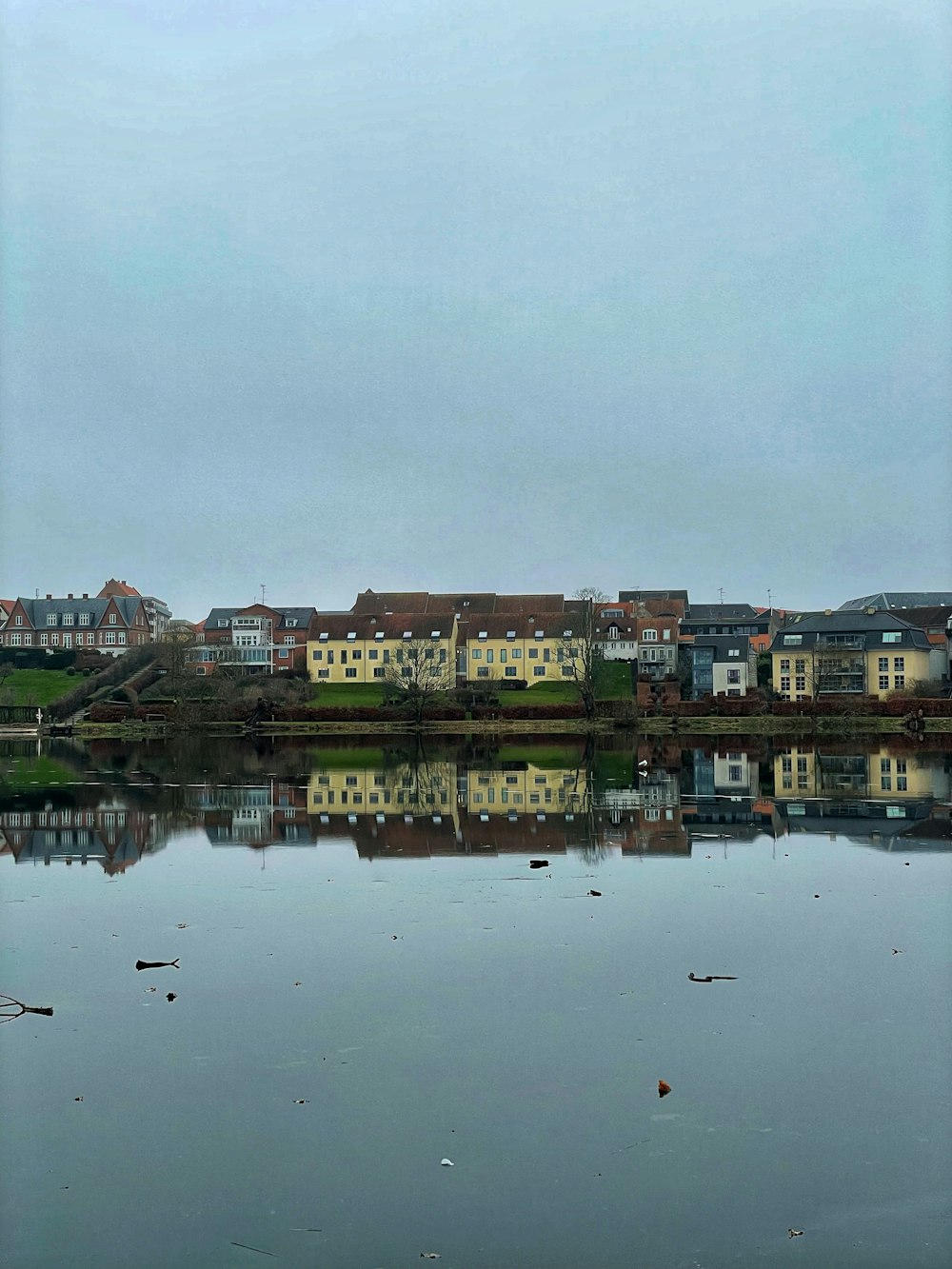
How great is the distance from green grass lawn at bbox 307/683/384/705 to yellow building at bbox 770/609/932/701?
2864 centimetres

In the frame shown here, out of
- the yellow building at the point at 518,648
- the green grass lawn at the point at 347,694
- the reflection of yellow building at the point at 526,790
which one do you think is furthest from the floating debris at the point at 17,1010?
the yellow building at the point at 518,648

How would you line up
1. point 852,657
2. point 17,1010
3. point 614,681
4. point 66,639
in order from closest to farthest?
point 17,1010
point 852,657
point 614,681
point 66,639

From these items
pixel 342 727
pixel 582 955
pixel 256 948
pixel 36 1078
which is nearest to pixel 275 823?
pixel 256 948

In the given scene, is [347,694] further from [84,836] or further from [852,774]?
[84,836]

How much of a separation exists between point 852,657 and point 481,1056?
2890 inches

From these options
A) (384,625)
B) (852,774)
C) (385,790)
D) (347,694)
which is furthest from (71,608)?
(852,774)

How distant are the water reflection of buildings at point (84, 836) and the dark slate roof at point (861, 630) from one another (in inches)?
2461

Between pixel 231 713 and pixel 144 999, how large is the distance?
62.9 m

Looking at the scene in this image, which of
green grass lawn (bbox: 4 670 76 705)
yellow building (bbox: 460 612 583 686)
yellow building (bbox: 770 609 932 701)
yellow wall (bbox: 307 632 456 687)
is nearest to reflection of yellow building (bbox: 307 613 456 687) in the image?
yellow wall (bbox: 307 632 456 687)

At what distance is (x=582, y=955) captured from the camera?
12.3m

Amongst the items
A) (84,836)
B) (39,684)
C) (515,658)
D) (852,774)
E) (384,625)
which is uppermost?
(384,625)

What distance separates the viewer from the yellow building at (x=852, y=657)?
7756 cm

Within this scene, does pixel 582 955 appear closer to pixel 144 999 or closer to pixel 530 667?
pixel 144 999

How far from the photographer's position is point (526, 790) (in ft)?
100
